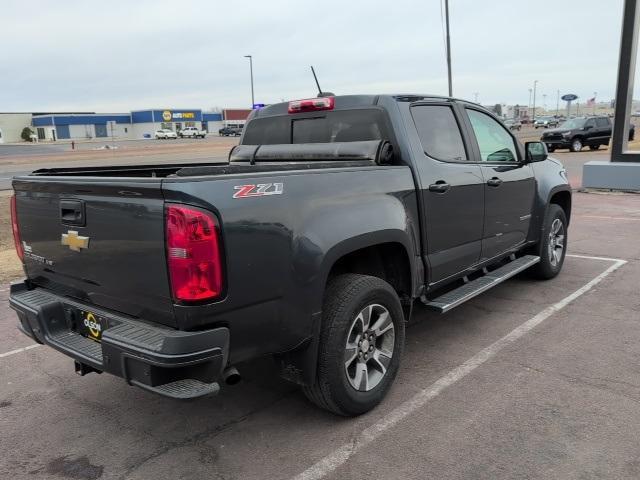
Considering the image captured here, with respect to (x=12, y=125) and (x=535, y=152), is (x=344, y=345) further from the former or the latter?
(x=12, y=125)

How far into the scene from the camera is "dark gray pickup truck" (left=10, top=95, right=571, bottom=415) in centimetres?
260

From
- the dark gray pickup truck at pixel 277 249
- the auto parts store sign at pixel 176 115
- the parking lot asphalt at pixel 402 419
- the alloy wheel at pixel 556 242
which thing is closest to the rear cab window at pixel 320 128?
the dark gray pickup truck at pixel 277 249

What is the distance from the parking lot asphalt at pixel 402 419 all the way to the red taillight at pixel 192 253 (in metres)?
1.04

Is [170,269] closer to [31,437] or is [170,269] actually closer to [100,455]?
[100,455]

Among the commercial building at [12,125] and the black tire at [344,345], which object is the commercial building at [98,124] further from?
the black tire at [344,345]

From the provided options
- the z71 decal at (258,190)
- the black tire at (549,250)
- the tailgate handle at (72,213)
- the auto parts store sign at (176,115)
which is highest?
the auto parts store sign at (176,115)

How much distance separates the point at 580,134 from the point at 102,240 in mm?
29016

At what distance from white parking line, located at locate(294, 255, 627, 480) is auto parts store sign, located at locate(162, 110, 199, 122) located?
100034mm

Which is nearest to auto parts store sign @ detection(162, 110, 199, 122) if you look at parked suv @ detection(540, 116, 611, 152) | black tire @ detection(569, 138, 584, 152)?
parked suv @ detection(540, 116, 611, 152)

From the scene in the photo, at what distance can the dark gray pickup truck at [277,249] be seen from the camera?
2.60m

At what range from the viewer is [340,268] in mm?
3596

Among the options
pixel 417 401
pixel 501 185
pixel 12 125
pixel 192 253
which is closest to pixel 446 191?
pixel 501 185

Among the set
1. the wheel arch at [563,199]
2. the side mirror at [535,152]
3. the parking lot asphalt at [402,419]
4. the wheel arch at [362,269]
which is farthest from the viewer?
the wheel arch at [563,199]

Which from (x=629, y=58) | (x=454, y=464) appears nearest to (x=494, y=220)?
(x=454, y=464)
